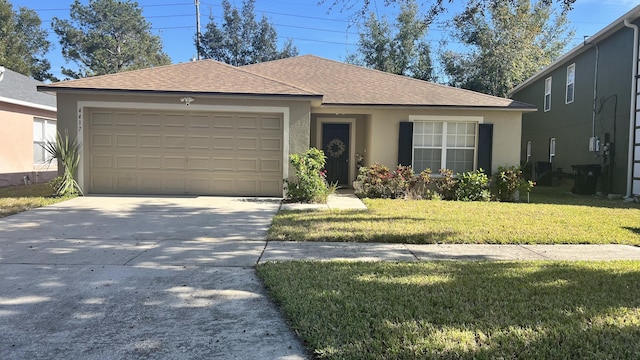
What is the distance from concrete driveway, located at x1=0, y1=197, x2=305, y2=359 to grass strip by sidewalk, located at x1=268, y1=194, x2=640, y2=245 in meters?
1.10

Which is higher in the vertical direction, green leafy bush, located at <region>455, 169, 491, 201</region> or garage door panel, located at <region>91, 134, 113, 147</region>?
garage door panel, located at <region>91, 134, 113, 147</region>

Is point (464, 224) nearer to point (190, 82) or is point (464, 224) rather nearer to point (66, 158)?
point (190, 82)

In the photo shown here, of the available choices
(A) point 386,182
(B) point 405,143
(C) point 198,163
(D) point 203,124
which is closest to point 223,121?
(D) point 203,124

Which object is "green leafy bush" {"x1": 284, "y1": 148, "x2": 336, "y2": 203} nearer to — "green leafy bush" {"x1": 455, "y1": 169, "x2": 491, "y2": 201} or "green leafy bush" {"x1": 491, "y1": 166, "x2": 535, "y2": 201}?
"green leafy bush" {"x1": 455, "y1": 169, "x2": 491, "y2": 201}

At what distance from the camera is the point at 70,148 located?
11.1 meters

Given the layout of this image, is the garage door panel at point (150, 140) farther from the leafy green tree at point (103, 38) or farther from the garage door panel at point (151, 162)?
the leafy green tree at point (103, 38)

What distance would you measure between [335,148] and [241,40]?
26603 mm

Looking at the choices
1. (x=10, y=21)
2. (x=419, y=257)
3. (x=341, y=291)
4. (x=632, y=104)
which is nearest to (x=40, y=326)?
(x=341, y=291)

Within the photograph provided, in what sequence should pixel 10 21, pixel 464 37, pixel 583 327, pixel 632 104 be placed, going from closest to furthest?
pixel 583 327 → pixel 632 104 → pixel 464 37 → pixel 10 21

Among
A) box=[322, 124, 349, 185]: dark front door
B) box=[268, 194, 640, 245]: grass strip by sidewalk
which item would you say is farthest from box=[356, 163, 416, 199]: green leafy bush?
box=[322, 124, 349, 185]: dark front door

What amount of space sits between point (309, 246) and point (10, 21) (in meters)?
38.3

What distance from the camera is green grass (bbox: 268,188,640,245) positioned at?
23.3 feet

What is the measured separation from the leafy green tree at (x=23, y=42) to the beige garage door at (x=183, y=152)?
83.7 feet

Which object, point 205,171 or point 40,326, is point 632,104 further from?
point 40,326
